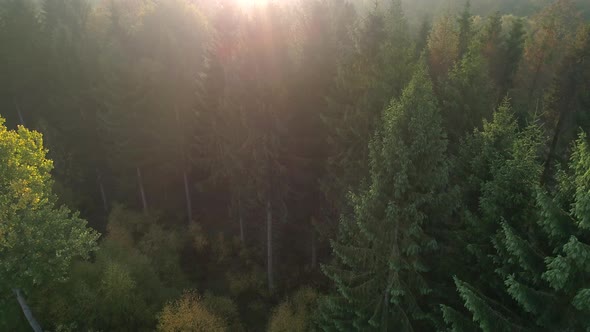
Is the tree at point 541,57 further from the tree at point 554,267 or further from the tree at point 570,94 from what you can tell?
the tree at point 554,267

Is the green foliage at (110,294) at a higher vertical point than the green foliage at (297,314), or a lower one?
higher

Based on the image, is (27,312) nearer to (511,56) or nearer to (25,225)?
(25,225)

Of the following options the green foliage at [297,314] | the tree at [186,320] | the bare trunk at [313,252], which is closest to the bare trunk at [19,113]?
the tree at [186,320]

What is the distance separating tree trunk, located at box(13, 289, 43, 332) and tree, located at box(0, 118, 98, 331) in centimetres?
4

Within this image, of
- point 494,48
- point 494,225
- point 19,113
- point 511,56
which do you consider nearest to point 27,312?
point 494,225

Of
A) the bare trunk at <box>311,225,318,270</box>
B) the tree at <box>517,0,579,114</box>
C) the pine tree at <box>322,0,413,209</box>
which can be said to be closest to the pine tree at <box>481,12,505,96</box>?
the tree at <box>517,0,579,114</box>

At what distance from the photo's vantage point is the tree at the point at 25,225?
14.9 metres

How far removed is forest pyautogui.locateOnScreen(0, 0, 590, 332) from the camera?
37.6ft

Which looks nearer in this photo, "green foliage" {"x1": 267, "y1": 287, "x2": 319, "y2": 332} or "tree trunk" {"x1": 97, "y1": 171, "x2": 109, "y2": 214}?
"green foliage" {"x1": 267, "y1": 287, "x2": 319, "y2": 332}

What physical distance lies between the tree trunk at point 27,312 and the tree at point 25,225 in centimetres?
4

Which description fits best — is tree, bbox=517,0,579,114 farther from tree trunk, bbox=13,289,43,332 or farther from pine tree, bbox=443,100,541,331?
tree trunk, bbox=13,289,43,332

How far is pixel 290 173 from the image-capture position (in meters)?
24.2

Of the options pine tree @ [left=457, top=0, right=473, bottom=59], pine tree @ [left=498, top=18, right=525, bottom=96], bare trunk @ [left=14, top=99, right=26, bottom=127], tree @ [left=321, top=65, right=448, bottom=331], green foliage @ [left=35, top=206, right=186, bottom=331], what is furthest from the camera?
bare trunk @ [left=14, top=99, right=26, bottom=127]

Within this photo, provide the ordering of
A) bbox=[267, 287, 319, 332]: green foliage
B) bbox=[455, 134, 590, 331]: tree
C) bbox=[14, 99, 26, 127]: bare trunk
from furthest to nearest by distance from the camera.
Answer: bbox=[14, 99, 26, 127]: bare trunk → bbox=[267, 287, 319, 332]: green foliage → bbox=[455, 134, 590, 331]: tree
